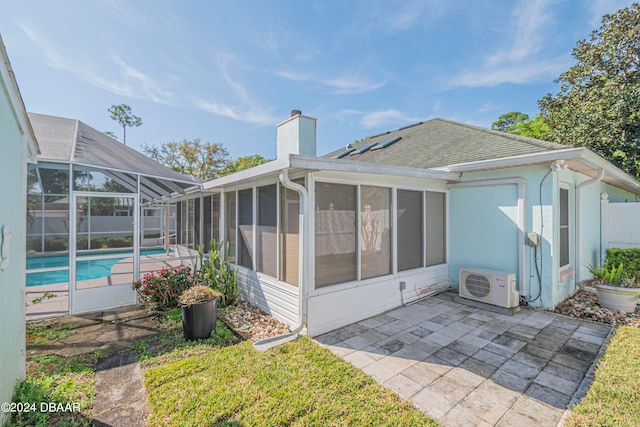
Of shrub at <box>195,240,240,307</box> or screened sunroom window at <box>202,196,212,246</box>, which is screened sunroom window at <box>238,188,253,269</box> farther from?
screened sunroom window at <box>202,196,212,246</box>

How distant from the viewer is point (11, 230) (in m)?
2.75

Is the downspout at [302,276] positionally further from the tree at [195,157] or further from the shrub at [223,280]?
the tree at [195,157]

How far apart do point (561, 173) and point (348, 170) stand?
15.6 feet

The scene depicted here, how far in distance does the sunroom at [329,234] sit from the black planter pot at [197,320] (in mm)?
1245

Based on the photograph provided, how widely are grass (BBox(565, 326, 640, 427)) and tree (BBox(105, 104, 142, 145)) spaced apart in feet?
139

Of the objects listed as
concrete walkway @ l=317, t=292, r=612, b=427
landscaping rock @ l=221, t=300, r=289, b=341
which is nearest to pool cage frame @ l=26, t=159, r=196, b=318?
landscaping rock @ l=221, t=300, r=289, b=341

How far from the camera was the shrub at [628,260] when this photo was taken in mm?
6227

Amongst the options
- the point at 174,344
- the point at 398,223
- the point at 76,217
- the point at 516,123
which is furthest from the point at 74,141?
the point at 516,123

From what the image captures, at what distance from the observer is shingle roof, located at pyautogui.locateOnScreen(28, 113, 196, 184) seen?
5332 millimetres

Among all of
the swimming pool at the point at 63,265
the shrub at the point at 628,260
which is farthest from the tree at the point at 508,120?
the swimming pool at the point at 63,265

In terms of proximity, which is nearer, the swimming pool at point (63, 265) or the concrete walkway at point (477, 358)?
the concrete walkway at point (477, 358)

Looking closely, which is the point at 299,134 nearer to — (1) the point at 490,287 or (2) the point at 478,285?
(2) the point at 478,285

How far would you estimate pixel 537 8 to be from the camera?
7.62 meters

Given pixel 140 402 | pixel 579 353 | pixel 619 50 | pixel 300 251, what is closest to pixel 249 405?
pixel 140 402
